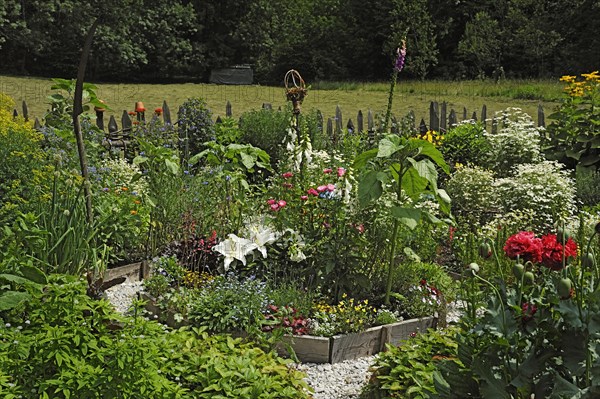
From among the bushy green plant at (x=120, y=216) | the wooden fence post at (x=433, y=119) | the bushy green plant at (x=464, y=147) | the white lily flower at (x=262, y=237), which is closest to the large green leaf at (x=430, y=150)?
the white lily flower at (x=262, y=237)

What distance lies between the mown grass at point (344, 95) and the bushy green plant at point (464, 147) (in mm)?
8559

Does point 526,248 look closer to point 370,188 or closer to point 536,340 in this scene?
point 536,340

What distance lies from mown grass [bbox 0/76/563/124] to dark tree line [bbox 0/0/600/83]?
8.99ft

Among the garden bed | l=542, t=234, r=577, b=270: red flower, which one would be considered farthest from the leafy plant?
l=542, t=234, r=577, b=270: red flower

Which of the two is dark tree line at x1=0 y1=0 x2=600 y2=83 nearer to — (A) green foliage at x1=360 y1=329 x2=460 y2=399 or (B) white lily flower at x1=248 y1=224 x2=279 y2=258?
(B) white lily flower at x1=248 y1=224 x2=279 y2=258

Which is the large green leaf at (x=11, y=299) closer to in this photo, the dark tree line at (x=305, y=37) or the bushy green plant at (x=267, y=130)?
the bushy green plant at (x=267, y=130)

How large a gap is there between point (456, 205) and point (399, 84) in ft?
58.7

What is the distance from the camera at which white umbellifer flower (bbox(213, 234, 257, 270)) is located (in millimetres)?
5348

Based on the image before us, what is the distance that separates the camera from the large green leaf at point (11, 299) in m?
3.47

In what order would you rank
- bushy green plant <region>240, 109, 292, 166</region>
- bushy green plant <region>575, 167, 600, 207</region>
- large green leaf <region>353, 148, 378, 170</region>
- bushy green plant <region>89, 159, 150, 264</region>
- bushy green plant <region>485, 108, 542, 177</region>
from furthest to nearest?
bushy green plant <region>240, 109, 292, 166</region> → bushy green plant <region>485, 108, 542, 177</region> → bushy green plant <region>575, 167, 600, 207</region> → bushy green plant <region>89, 159, 150, 264</region> → large green leaf <region>353, 148, 378, 170</region>

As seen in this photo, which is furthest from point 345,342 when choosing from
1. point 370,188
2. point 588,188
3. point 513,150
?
point 513,150

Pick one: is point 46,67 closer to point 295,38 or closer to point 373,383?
point 295,38

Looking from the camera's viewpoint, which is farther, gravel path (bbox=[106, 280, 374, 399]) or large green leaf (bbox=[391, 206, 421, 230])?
large green leaf (bbox=[391, 206, 421, 230])

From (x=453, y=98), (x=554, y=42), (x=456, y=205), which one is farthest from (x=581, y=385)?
(x=554, y=42)
